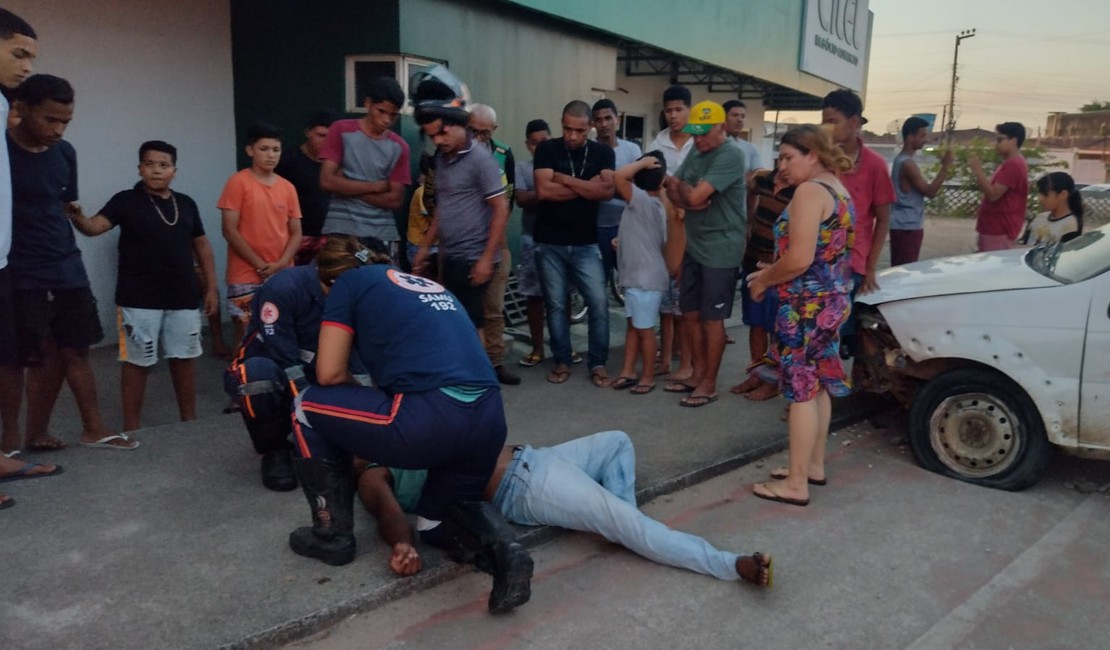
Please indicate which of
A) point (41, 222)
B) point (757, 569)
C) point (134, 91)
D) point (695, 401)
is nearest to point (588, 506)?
point (757, 569)

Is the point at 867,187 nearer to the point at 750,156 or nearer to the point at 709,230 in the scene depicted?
the point at 709,230

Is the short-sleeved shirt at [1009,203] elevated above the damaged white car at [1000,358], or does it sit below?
above

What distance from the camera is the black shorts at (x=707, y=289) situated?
5.56m

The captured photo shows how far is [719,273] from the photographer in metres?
5.55

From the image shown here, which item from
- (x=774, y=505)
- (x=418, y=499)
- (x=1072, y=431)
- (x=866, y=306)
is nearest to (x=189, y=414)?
(x=418, y=499)

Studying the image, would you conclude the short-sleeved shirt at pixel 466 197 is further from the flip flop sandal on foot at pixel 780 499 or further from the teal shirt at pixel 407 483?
the flip flop sandal on foot at pixel 780 499

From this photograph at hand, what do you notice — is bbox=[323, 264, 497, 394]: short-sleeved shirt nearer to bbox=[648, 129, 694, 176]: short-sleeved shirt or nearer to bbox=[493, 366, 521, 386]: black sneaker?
bbox=[493, 366, 521, 386]: black sneaker

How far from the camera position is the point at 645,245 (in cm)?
593

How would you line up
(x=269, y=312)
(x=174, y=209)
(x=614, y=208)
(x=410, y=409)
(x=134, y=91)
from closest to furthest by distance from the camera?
(x=410, y=409) < (x=269, y=312) < (x=174, y=209) < (x=134, y=91) < (x=614, y=208)

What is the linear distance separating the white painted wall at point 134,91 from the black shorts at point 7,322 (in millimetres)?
2794

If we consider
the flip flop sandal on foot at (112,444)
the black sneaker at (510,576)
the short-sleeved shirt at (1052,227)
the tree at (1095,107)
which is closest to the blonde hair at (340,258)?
the black sneaker at (510,576)

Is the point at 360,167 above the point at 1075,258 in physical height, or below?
above

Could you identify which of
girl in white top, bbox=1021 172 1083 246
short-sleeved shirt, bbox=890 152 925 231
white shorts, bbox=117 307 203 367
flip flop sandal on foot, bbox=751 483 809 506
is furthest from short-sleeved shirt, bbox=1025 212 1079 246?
white shorts, bbox=117 307 203 367

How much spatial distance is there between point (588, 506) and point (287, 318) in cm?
159
